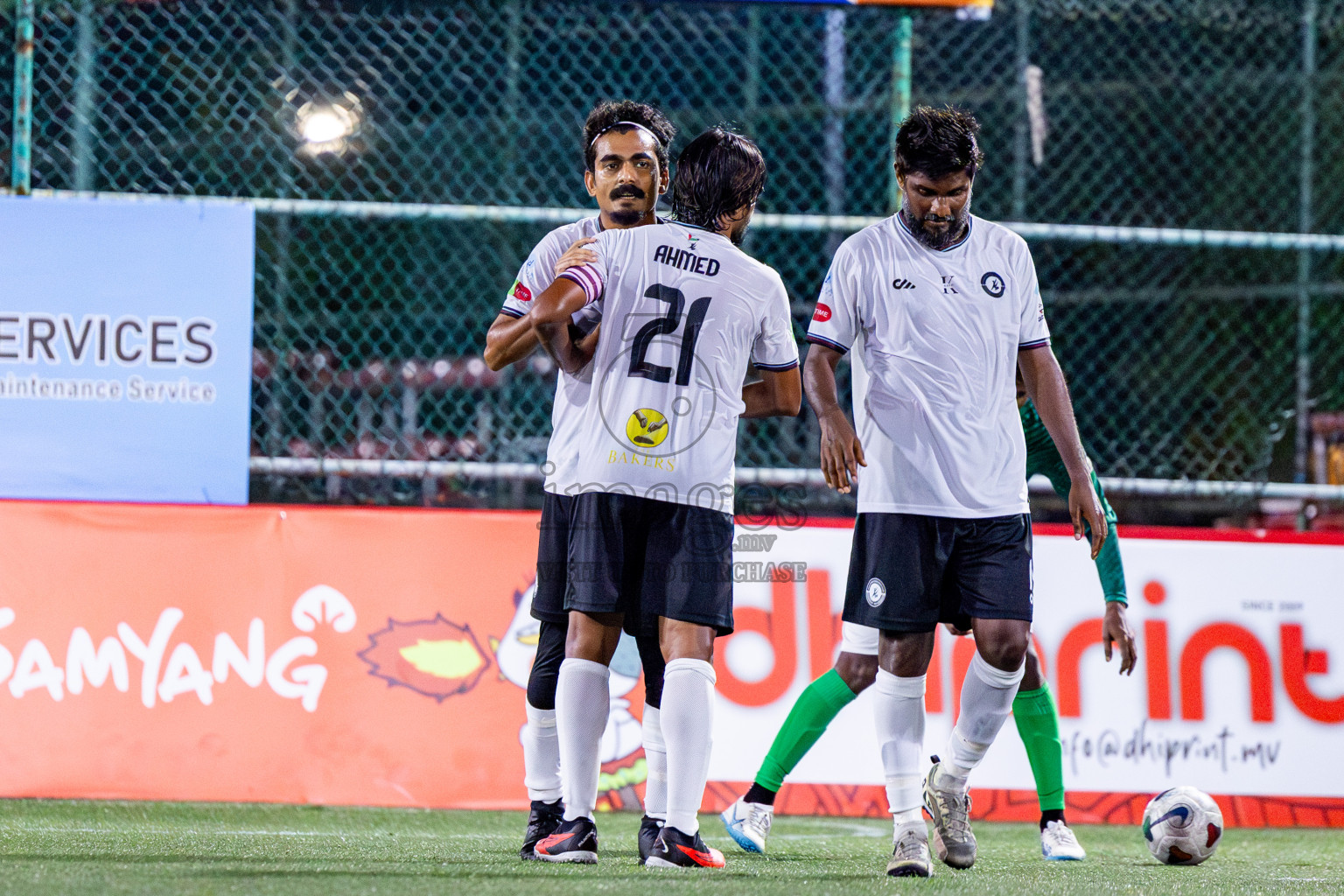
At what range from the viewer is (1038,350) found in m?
3.76

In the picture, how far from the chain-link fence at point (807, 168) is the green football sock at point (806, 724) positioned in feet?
9.72

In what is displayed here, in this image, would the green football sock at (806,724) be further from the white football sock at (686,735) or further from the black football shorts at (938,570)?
the white football sock at (686,735)

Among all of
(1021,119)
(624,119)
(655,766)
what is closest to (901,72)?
(1021,119)

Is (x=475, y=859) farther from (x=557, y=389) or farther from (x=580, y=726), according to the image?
(x=557, y=389)

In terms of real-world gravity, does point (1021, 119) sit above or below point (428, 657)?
above

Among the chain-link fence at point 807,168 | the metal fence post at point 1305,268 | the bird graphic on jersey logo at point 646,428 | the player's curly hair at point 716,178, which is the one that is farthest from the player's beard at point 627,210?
the metal fence post at point 1305,268

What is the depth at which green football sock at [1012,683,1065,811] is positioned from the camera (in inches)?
167

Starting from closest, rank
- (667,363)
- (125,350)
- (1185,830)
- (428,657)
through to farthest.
Answer: (667,363), (1185,830), (428,657), (125,350)

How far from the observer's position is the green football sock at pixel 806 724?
4.16m

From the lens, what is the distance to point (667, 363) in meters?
3.32

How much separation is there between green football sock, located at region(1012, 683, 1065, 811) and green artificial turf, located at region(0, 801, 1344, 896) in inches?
8.7

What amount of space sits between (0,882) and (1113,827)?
3.98 m

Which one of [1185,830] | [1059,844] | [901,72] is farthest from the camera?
[901,72]

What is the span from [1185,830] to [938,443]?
142 centimetres
